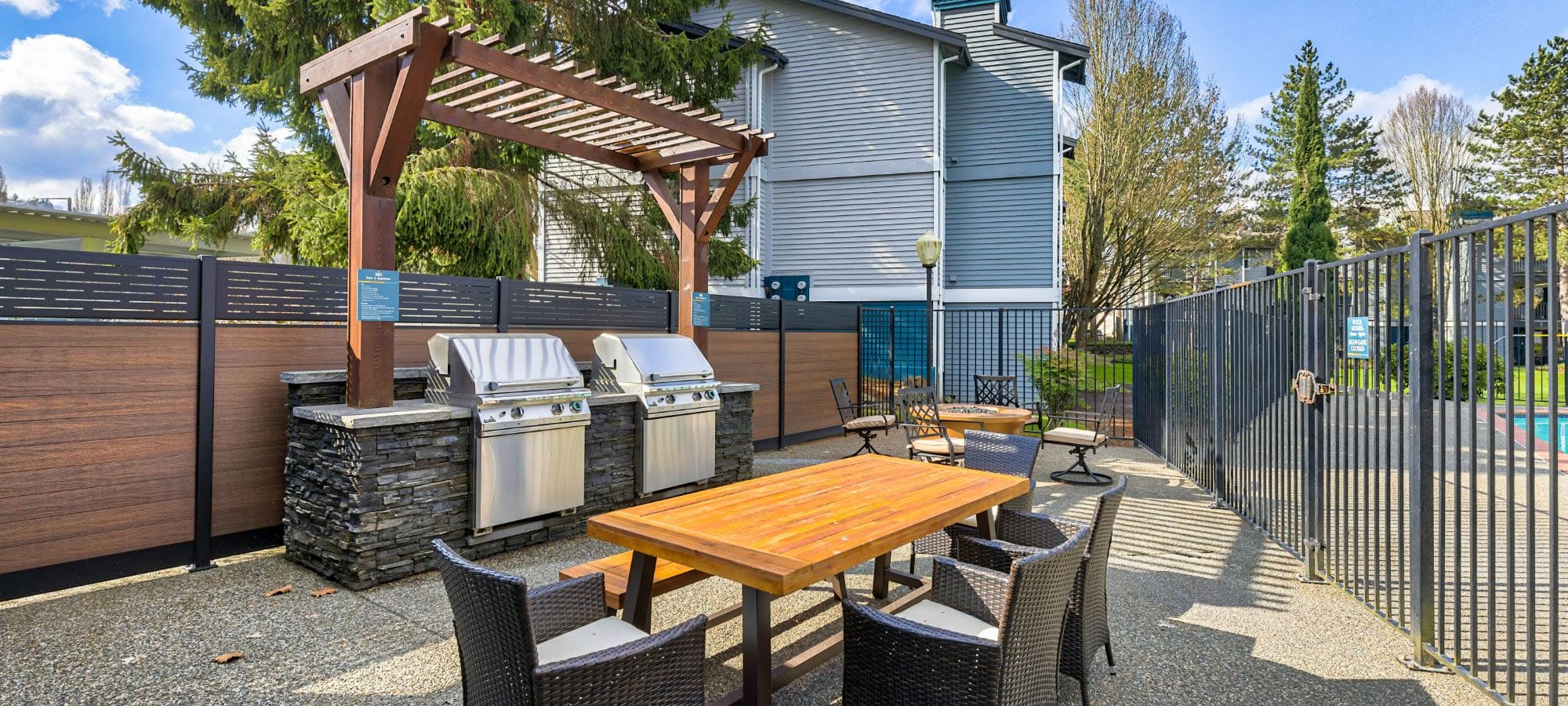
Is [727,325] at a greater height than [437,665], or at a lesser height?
greater

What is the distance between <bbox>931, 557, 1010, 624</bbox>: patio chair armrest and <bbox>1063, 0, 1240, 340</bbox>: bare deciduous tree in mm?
12228

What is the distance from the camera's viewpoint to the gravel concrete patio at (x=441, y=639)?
9.20 feet

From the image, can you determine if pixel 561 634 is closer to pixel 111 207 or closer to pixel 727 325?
pixel 727 325

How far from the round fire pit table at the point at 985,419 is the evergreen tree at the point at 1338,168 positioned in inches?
893

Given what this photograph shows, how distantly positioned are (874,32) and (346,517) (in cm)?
Answer: 1201

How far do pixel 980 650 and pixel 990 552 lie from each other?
0.90 meters

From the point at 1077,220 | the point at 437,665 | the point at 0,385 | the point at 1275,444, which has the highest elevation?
the point at 1077,220

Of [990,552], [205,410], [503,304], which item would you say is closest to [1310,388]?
[990,552]

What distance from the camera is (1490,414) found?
2488 mm

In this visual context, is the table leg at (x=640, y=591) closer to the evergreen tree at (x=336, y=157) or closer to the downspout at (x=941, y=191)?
the evergreen tree at (x=336, y=157)

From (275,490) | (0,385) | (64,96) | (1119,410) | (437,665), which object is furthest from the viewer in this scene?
(64,96)

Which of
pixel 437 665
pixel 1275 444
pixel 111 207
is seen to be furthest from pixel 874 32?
pixel 111 207

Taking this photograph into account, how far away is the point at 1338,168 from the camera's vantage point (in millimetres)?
25359

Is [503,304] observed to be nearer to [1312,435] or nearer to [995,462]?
[995,462]
